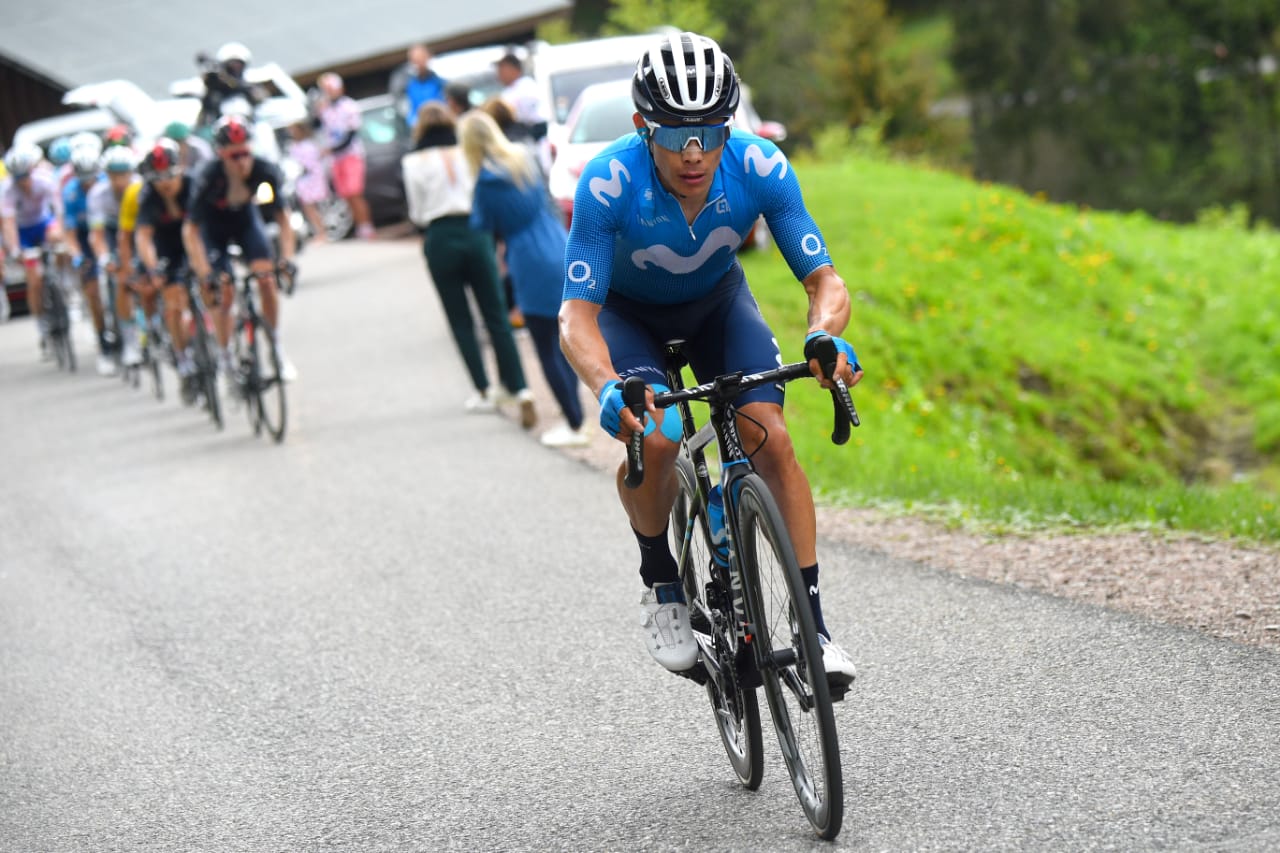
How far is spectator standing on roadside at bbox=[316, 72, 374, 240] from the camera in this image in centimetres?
2497

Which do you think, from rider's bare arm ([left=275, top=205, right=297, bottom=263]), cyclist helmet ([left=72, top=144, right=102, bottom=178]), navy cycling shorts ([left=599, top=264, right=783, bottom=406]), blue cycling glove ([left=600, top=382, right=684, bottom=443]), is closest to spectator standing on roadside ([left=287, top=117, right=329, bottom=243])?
cyclist helmet ([left=72, top=144, right=102, bottom=178])

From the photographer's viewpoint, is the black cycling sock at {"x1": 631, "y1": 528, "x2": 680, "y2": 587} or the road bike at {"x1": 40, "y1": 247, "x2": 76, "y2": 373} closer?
the black cycling sock at {"x1": 631, "y1": 528, "x2": 680, "y2": 587}

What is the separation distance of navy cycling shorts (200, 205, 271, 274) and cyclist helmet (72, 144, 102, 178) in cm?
402

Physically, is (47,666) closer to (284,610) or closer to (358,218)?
(284,610)

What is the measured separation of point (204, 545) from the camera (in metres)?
9.42

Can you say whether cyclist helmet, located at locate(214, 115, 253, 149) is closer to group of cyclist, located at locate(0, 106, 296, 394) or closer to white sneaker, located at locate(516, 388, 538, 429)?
group of cyclist, located at locate(0, 106, 296, 394)

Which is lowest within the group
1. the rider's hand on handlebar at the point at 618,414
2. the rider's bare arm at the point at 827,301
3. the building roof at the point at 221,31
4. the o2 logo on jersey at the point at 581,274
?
the rider's hand on handlebar at the point at 618,414

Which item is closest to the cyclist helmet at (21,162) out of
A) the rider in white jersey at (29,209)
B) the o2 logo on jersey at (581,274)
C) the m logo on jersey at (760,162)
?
the rider in white jersey at (29,209)

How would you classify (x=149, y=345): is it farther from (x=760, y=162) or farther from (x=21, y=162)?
(x=760, y=162)

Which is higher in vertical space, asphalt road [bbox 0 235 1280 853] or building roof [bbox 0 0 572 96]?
building roof [bbox 0 0 572 96]

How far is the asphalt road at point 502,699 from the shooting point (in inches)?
183

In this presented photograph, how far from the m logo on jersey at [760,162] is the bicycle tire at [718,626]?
793mm

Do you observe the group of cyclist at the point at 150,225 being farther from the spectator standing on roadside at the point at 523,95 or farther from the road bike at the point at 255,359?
the spectator standing on roadside at the point at 523,95

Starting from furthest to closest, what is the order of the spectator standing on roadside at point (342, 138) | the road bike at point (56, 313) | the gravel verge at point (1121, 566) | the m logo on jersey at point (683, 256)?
1. the spectator standing on roadside at point (342, 138)
2. the road bike at point (56, 313)
3. the gravel verge at point (1121, 566)
4. the m logo on jersey at point (683, 256)
